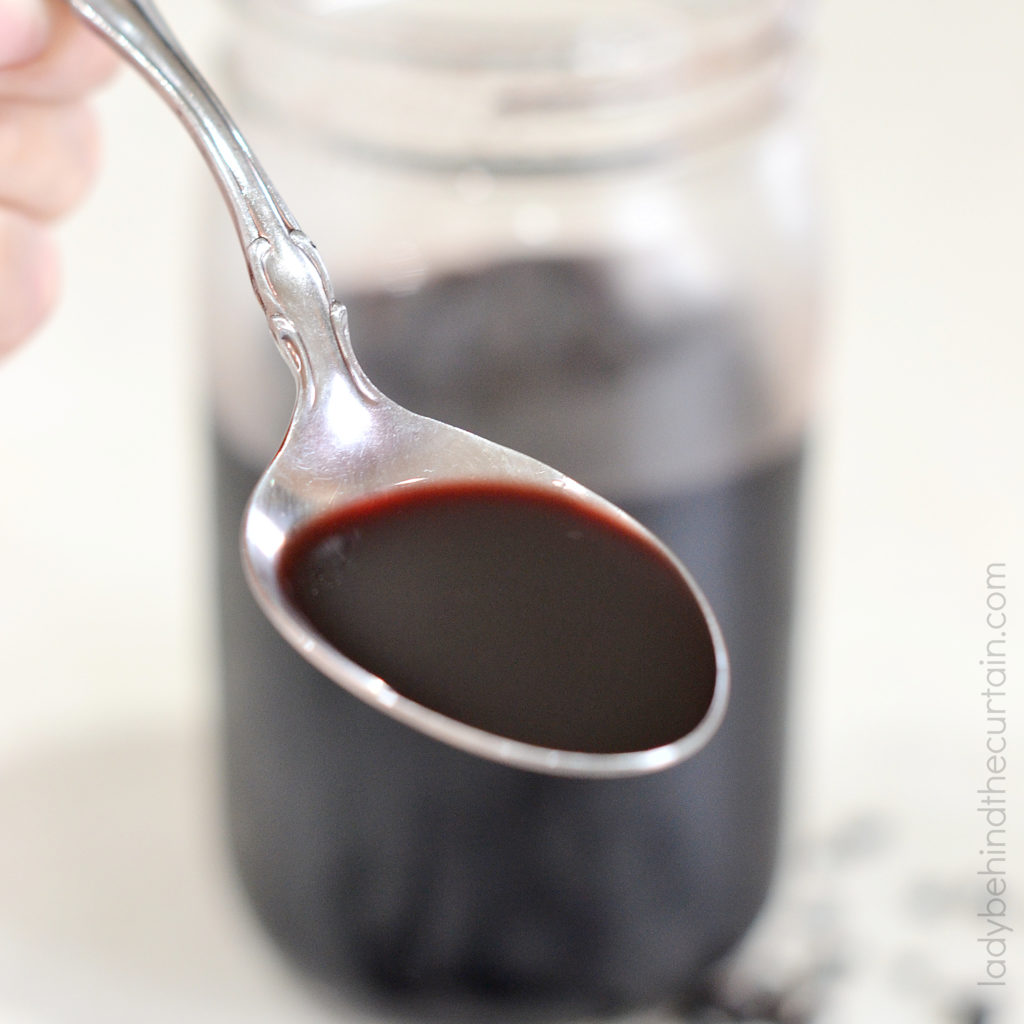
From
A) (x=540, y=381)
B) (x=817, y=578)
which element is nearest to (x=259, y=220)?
(x=540, y=381)

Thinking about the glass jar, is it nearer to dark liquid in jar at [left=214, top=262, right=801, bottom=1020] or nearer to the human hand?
dark liquid in jar at [left=214, top=262, right=801, bottom=1020]

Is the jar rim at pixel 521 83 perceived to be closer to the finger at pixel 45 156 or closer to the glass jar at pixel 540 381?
the glass jar at pixel 540 381

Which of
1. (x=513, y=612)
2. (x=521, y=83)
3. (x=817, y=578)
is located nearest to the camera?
(x=513, y=612)

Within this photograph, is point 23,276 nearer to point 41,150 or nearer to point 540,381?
point 41,150

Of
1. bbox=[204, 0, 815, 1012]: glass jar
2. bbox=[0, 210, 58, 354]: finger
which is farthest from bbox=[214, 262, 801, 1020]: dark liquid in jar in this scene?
bbox=[0, 210, 58, 354]: finger

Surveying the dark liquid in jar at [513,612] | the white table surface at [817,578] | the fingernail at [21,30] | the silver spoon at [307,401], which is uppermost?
the fingernail at [21,30]

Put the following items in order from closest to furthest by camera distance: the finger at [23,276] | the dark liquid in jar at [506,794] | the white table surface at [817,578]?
the finger at [23,276] < the dark liquid in jar at [506,794] < the white table surface at [817,578]

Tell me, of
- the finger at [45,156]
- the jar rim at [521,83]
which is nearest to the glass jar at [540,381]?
the jar rim at [521,83]
